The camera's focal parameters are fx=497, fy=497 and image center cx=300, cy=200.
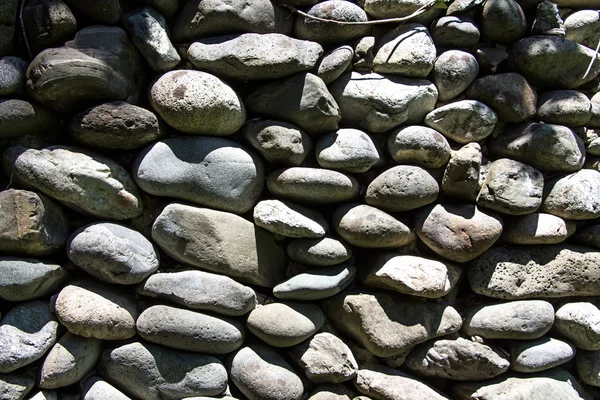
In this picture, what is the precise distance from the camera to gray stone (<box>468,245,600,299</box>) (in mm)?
2041

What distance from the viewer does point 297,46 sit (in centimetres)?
196

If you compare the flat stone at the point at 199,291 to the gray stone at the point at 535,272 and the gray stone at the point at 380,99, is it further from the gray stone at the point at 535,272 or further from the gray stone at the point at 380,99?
the gray stone at the point at 535,272

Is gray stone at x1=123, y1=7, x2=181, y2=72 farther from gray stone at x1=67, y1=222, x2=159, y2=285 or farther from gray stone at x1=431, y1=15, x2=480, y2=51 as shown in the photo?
gray stone at x1=431, y1=15, x2=480, y2=51

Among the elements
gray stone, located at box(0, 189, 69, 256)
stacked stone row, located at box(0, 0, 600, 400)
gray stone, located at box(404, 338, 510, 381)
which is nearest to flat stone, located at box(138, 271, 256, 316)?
stacked stone row, located at box(0, 0, 600, 400)

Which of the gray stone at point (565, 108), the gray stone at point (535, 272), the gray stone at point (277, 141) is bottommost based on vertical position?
the gray stone at point (535, 272)

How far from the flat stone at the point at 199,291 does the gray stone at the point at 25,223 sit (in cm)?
39

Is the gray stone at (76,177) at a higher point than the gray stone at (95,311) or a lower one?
higher

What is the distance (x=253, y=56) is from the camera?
1887 millimetres

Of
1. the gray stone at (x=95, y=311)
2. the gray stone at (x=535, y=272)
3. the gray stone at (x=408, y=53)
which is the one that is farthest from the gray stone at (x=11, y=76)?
the gray stone at (x=535, y=272)

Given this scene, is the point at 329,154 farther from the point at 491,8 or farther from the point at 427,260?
the point at 491,8

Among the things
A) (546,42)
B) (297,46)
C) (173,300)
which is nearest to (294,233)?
(173,300)

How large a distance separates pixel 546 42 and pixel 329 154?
1.04 metres

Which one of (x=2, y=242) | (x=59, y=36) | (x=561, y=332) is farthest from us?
(x=561, y=332)

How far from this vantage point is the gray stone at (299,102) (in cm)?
195
